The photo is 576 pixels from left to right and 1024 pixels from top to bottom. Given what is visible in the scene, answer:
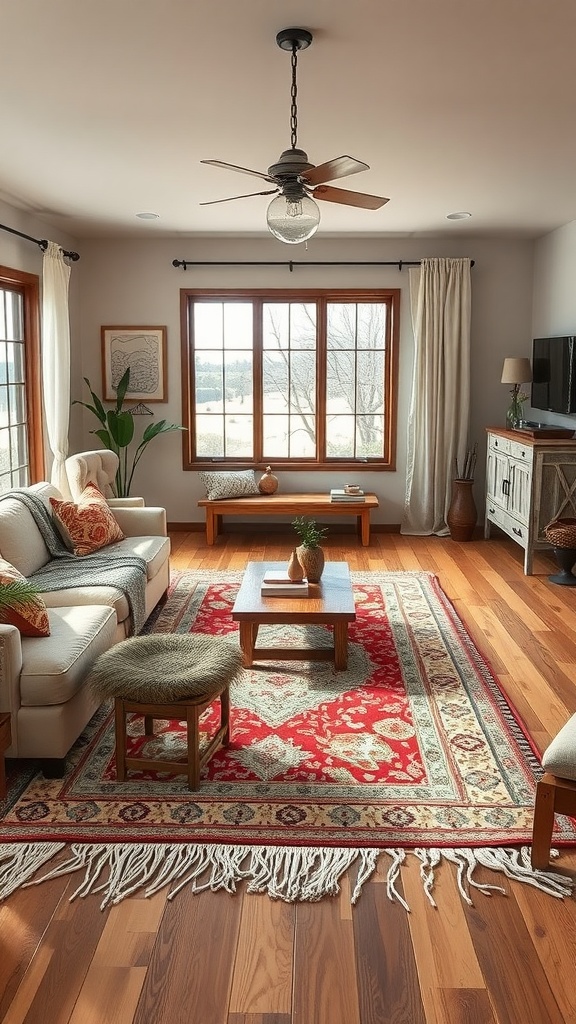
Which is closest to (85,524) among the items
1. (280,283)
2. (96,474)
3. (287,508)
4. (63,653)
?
(96,474)

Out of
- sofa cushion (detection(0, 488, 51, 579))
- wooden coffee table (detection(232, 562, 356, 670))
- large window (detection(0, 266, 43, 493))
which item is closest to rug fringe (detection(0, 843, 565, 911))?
wooden coffee table (detection(232, 562, 356, 670))

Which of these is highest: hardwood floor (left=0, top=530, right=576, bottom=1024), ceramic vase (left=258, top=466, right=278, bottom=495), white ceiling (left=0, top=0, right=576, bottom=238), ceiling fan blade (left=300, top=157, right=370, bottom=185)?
white ceiling (left=0, top=0, right=576, bottom=238)

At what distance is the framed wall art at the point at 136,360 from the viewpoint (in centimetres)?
747

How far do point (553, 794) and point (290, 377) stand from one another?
555cm

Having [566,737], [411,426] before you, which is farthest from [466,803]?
[411,426]

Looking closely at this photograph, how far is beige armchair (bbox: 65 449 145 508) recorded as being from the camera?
5.49 meters

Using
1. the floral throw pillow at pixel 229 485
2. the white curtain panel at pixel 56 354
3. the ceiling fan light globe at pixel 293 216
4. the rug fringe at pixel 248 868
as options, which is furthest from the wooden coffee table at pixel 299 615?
the floral throw pillow at pixel 229 485

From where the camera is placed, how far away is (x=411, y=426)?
743 cm

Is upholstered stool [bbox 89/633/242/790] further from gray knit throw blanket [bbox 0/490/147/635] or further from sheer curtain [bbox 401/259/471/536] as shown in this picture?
sheer curtain [bbox 401/259/471/536]

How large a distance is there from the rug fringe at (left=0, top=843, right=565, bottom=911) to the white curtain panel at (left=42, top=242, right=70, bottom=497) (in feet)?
13.8

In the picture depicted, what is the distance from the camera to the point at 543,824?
2486mm

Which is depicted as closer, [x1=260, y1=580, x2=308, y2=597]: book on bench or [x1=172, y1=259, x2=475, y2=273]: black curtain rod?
[x1=260, y1=580, x2=308, y2=597]: book on bench

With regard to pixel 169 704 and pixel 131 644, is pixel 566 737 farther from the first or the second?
pixel 131 644

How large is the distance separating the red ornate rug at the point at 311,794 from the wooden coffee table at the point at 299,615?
0.26 feet
